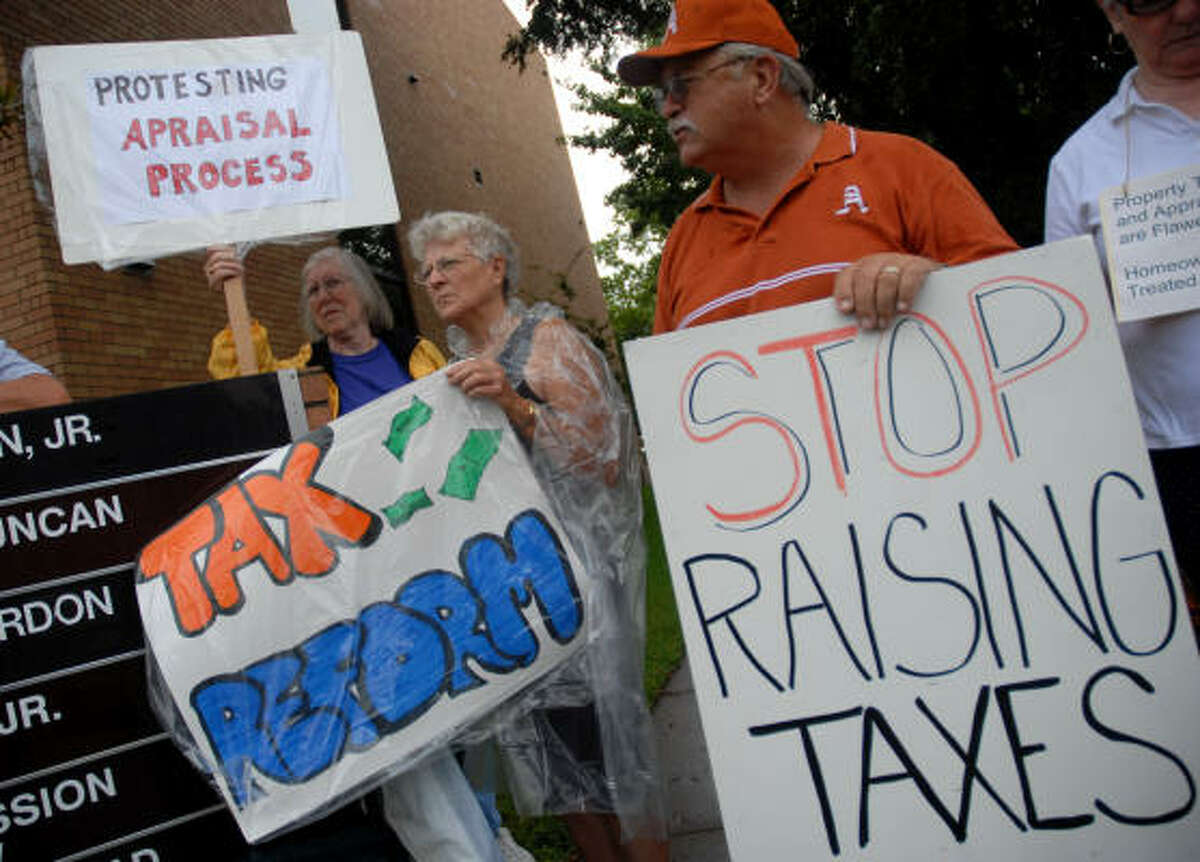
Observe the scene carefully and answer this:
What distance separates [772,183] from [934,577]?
35.8 inches

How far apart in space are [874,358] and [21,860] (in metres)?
1.92

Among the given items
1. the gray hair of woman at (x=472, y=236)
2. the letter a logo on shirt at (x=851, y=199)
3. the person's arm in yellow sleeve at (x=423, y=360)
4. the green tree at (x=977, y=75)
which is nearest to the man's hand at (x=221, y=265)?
the gray hair of woman at (x=472, y=236)

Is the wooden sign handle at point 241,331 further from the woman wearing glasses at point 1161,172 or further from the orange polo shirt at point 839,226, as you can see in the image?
the woman wearing glasses at point 1161,172

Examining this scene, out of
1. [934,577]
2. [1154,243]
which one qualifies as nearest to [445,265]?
[934,577]

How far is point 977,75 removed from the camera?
6469mm

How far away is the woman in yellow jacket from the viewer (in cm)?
280

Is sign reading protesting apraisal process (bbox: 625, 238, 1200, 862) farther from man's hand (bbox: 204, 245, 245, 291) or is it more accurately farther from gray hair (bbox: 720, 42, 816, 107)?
man's hand (bbox: 204, 245, 245, 291)

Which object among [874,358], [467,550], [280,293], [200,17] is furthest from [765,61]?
[200,17]

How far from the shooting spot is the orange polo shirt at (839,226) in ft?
6.19

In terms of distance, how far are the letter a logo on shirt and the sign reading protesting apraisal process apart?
343 mm

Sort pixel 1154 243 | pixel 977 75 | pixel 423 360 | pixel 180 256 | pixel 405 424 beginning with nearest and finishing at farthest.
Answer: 1. pixel 1154 243
2. pixel 405 424
3. pixel 423 360
4. pixel 977 75
5. pixel 180 256

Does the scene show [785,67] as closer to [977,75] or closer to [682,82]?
[682,82]

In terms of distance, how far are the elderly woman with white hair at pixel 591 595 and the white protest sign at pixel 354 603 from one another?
14 cm

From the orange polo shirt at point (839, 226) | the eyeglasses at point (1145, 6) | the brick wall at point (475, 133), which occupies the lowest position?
the orange polo shirt at point (839, 226)
